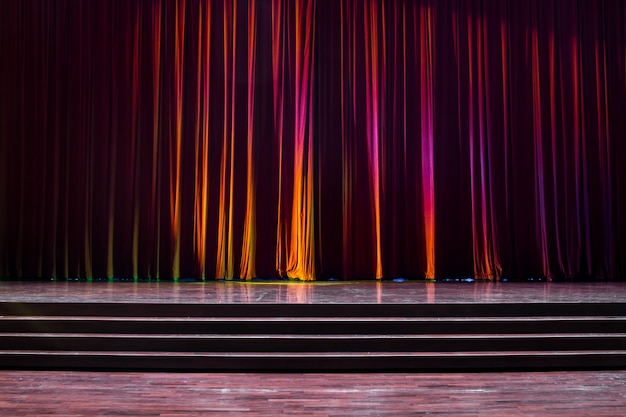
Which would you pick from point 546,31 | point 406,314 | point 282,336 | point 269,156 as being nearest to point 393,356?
point 406,314

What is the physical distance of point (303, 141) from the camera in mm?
6133

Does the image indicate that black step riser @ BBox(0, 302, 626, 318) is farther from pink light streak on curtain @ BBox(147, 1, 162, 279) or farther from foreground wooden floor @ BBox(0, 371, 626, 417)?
pink light streak on curtain @ BBox(147, 1, 162, 279)

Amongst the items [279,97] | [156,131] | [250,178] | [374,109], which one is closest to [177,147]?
[156,131]

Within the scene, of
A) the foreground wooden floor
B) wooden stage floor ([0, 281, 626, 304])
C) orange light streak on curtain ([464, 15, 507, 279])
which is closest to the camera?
the foreground wooden floor

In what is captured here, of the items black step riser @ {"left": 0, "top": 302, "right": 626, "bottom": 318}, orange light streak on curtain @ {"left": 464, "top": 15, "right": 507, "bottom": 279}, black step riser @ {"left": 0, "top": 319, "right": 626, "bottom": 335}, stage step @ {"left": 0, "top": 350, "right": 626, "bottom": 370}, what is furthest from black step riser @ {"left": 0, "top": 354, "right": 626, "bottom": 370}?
orange light streak on curtain @ {"left": 464, "top": 15, "right": 507, "bottom": 279}

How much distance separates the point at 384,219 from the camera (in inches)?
241

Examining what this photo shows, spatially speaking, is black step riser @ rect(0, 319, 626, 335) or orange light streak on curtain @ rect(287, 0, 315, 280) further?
orange light streak on curtain @ rect(287, 0, 315, 280)

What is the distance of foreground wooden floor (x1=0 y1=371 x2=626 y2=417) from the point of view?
2.62 metres

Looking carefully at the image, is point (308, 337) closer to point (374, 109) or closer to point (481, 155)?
point (374, 109)

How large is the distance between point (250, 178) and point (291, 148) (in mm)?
483

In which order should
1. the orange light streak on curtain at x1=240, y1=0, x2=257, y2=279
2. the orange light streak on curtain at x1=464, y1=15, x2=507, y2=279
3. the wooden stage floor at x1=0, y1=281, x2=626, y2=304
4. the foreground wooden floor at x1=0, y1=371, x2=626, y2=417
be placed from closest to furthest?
1. the foreground wooden floor at x1=0, y1=371, x2=626, y2=417
2. the wooden stage floor at x1=0, y1=281, x2=626, y2=304
3. the orange light streak on curtain at x1=240, y1=0, x2=257, y2=279
4. the orange light streak on curtain at x1=464, y1=15, x2=507, y2=279

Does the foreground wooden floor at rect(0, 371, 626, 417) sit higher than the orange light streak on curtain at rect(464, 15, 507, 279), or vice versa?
the orange light streak on curtain at rect(464, 15, 507, 279)

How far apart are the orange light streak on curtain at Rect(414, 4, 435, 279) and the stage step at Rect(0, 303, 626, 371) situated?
8.24 ft

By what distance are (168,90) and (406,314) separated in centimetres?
361
